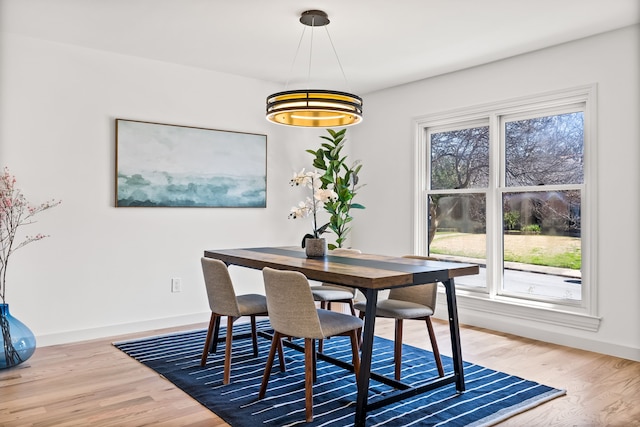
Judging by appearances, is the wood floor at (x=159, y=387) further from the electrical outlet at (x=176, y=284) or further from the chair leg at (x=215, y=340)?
the electrical outlet at (x=176, y=284)

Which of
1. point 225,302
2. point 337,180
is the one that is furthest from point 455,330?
point 337,180

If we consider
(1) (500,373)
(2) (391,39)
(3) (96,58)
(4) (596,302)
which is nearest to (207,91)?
(3) (96,58)

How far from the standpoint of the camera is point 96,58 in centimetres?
418

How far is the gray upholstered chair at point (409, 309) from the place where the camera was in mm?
3041

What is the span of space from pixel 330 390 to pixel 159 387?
A: 105cm

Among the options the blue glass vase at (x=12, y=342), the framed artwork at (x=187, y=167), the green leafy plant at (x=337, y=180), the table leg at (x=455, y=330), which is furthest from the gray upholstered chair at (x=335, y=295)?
the blue glass vase at (x=12, y=342)

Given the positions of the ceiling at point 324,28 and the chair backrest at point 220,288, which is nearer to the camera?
the chair backrest at point 220,288

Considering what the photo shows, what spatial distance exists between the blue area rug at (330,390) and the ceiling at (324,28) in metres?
2.42

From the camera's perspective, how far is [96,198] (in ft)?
13.8

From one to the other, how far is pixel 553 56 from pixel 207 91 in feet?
10.3

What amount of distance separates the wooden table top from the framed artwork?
47.3 inches

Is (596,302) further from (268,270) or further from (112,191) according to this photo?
(112,191)

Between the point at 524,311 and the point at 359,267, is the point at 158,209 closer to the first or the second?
the point at 359,267

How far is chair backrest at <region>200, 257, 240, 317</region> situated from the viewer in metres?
3.04
